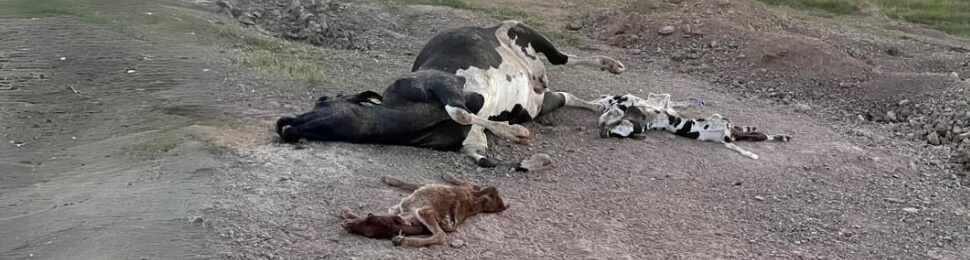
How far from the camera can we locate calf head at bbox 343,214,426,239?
4.82m

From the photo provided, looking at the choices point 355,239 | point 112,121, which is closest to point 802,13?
point 112,121

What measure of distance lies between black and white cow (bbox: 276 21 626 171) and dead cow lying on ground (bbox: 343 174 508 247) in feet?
2.80

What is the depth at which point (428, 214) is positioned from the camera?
16.3 ft

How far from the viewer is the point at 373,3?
1362 centimetres

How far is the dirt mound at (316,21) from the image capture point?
10969mm

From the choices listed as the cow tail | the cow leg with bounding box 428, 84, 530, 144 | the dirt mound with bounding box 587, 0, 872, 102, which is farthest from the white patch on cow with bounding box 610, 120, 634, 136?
the dirt mound with bounding box 587, 0, 872, 102

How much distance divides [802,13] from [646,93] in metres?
7.16

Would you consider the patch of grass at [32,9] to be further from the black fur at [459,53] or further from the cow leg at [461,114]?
the cow leg at [461,114]

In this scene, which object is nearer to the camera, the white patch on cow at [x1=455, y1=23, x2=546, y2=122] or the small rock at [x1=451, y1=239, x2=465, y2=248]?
the small rock at [x1=451, y1=239, x2=465, y2=248]

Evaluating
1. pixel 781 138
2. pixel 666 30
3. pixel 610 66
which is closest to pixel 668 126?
pixel 781 138

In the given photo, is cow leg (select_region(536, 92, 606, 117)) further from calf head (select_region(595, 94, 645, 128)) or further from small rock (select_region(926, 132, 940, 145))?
small rock (select_region(926, 132, 940, 145))

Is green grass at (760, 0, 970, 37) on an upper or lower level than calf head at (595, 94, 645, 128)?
lower

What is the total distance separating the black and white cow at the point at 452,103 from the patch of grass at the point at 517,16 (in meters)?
4.16

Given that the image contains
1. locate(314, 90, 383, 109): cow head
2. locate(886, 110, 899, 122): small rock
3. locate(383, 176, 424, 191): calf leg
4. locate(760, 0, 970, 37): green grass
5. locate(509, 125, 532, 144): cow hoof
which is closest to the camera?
locate(383, 176, 424, 191): calf leg
